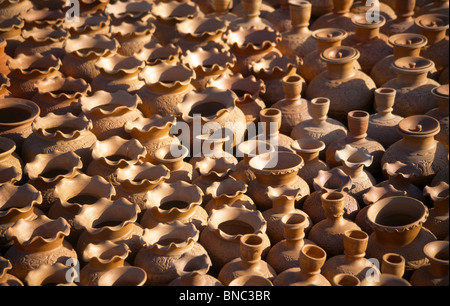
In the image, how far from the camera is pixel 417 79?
23.2 feet

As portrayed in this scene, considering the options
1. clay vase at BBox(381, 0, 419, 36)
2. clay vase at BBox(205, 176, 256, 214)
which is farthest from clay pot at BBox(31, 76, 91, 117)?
clay vase at BBox(381, 0, 419, 36)

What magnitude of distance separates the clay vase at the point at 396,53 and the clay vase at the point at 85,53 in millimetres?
2965

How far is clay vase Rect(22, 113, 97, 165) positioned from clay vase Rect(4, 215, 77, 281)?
40.6 inches

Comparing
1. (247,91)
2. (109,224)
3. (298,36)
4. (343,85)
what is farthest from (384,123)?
(109,224)

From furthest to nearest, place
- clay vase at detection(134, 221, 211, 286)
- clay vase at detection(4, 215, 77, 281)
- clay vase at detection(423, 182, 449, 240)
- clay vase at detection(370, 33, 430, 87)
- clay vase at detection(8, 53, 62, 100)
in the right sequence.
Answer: clay vase at detection(370, 33, 430, 87) < clay vase at detection(8, 53, 62, 100) < clay vase at detection(423, 182, 449, 240) < clay vase at detection(4, 215, 77, 281) < clay vase at detection(134, 221, 211, 286)

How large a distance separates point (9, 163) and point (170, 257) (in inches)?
78.1

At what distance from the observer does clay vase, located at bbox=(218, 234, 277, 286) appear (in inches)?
195

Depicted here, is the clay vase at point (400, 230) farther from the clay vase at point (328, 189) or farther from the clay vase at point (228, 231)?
the clay vase at point (228, 231)

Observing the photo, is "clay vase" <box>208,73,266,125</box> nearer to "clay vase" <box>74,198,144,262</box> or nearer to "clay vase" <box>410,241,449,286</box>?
"clay vase" <box>74,198,144,262</box>

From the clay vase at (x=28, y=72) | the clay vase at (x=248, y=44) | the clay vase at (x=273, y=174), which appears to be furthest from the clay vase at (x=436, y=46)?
the clay vase at (x=28, y=72)

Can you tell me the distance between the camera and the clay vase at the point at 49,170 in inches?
230

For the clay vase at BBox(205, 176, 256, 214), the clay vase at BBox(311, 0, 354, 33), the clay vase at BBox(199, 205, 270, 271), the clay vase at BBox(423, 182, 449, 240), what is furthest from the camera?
the clay vase at BBox(311, 0, 354, 33)

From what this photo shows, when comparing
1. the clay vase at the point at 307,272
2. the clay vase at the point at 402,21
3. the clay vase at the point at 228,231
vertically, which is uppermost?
the clay vase at the point at 402,21

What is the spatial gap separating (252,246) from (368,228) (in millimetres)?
1295
